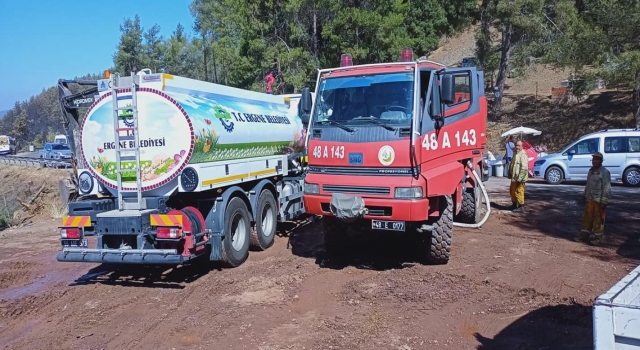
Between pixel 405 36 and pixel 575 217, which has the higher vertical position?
pixel 405 36

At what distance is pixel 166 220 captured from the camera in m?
6.95

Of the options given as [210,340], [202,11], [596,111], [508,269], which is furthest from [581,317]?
A: [202,11]

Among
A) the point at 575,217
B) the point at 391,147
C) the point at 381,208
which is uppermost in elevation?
the point at 391,147

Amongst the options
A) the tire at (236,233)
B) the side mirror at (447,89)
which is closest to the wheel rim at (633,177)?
the side mirror at (447,89)

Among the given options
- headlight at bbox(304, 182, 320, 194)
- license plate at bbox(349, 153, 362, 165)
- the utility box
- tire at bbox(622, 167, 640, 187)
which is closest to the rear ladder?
headlight at bbox(304, 182, 320, 194)

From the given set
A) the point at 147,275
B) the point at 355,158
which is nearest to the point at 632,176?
the point at 355,158

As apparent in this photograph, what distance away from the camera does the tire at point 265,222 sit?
9258 mm

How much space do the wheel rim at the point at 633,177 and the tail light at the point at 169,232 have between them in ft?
53.3

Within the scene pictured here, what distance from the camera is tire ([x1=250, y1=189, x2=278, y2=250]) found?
9.26m

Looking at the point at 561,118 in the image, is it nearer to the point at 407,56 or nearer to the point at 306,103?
the point at 407,56

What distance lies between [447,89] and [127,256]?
4.99 m

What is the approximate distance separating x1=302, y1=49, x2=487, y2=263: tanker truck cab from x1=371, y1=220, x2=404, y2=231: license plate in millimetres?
14

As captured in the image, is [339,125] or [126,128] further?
[339,125]

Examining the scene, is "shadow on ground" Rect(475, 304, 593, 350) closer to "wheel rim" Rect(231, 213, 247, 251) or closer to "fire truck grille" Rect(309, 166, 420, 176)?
"fire truck grille" Rect(309, 166, 420, 176)
